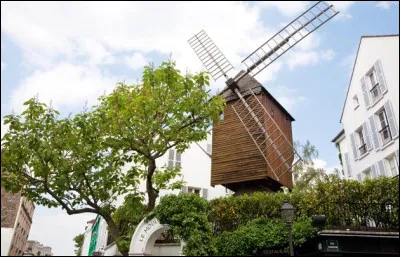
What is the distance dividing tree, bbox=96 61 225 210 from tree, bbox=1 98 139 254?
778 mm

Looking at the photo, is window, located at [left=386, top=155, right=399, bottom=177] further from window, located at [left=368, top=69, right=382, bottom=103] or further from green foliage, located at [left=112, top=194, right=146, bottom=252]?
green foliage, located at [left=112, top=194, right=146, bottom=252]

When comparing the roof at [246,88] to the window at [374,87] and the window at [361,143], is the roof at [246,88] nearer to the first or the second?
the window at [361,143]

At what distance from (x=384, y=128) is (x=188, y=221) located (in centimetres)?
1096

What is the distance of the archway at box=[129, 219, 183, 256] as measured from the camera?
12000 mm

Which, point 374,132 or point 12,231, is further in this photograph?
point 374,132

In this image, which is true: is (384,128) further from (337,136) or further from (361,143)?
(337,136)

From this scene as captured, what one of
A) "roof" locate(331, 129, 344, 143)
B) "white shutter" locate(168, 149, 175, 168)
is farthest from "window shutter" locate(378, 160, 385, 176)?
"white shutter" locate(168, 149, 175, 168)

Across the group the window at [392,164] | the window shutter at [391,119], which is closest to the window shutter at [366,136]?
the window at [392,164]

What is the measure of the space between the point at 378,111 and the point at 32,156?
15.8 metres

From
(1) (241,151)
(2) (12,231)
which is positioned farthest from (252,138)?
(2) (12,231)

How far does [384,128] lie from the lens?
55.3 ft

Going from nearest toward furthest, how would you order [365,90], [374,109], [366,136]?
[374,109] → [366,136] → [365,90]

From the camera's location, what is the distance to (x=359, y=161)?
62.8 ft

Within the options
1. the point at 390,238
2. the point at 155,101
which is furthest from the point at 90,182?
the point at 390,238
